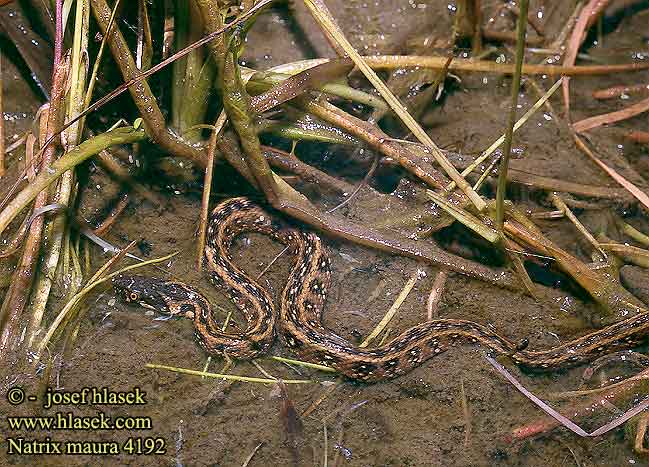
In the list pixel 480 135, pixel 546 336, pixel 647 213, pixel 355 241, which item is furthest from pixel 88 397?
pixel 647 213

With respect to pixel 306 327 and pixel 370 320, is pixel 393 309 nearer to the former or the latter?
pixel 370 320

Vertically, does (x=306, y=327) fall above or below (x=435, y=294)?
above

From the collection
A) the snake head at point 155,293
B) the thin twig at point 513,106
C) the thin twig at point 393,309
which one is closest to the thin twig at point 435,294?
the thin twig at point 393,309

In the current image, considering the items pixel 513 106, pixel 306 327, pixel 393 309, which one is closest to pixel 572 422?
pixel 393 309

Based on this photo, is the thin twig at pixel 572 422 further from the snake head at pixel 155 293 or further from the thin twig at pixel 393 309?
the snake head at pixel 155 293

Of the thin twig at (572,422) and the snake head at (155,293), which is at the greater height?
the snake head at (155,293)

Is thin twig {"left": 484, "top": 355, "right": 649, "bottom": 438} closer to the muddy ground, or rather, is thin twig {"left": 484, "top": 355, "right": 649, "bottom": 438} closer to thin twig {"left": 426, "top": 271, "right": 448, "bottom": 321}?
the muddy ground

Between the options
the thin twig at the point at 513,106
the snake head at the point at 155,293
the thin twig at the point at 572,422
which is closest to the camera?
the thin twig at the point at 513,106
